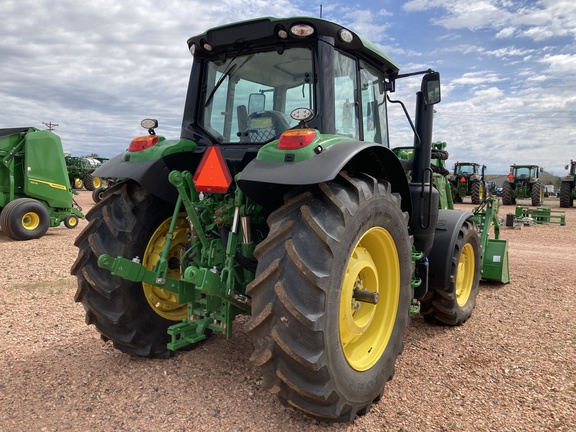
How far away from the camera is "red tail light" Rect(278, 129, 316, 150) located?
253 cm

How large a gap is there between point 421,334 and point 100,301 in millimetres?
2825

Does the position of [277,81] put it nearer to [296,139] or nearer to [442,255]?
[296,139]

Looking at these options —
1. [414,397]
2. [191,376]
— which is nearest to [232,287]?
[191,376]

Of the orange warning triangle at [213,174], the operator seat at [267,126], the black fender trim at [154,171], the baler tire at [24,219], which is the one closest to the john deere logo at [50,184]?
the baler tire at [24,219]

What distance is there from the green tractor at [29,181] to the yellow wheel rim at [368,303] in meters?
8.67

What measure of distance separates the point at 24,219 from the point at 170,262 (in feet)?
24.9

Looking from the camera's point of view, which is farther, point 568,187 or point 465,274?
point 568,187

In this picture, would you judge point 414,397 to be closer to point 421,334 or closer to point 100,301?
point 421,334

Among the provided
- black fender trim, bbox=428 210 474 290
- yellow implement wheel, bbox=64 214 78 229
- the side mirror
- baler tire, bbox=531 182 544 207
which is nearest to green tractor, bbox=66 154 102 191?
yellow implement wheel, bbox=64 214 78 229

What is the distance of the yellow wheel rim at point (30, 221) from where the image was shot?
9.62 meters

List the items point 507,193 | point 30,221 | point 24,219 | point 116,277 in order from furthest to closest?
point 507,193
point 30,221
point 24,219
point 116,277

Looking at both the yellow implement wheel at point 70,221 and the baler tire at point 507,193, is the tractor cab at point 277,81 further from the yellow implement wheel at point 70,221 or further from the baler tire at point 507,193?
the baler tire at point 507,193

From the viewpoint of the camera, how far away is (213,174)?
295 cm

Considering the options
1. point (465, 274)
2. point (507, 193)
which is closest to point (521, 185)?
point (507, 193)
